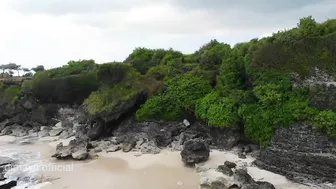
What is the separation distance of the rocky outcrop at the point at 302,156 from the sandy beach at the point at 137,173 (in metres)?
0.64

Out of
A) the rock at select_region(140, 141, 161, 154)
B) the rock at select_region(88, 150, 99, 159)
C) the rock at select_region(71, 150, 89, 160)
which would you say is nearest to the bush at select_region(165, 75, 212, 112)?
the rock at select_region(140, 141, 161, 154)

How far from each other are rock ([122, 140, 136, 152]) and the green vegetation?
9.41ft

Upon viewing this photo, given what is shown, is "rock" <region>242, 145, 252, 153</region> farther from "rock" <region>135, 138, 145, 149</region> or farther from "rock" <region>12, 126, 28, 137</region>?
"rock" <region>12, 126, 28, 137</region>

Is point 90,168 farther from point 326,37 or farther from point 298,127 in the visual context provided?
point 326,37

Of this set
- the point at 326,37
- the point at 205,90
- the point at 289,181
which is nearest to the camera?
the point at 289,181

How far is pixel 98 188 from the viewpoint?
18.0 m

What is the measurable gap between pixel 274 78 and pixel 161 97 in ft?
32.9

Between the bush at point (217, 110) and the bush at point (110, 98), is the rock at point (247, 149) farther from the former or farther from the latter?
the bush at point (110, 98)

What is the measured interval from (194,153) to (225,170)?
2.92m

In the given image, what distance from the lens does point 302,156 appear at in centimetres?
1752

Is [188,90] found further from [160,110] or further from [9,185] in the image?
[9,185]

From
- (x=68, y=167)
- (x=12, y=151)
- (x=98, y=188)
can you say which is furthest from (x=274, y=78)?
(x=12, y=151)

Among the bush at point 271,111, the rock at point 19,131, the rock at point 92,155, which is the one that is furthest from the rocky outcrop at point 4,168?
the bush at point 271,111

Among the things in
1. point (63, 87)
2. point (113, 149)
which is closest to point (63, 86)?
point (63, 87)
